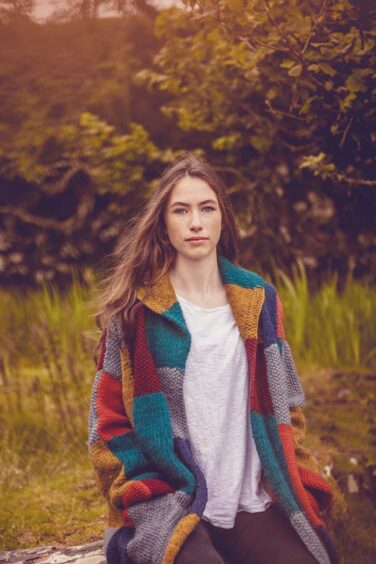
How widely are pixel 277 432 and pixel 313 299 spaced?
3.17 meters

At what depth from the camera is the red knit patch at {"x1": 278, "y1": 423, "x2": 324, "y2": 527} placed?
2.14m

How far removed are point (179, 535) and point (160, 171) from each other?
2.24m

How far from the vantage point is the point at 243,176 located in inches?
198

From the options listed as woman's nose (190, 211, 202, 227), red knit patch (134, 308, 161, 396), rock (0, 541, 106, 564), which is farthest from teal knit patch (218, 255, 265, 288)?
rock (0, 541, 106, 564)

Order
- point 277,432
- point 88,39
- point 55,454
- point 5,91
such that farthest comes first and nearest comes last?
point 88,39, point 5,91, point 55,454, point 277,432

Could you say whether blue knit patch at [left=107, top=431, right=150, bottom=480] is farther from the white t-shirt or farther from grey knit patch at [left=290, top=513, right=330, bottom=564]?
grey knit patch at [left=290, top=513, right=330, bottom=564]

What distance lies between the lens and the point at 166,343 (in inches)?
85.1

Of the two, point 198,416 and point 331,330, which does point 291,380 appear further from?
point 331,330

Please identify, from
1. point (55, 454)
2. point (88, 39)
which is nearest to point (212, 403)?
point (55, 454)

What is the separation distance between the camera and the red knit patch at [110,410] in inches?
84.0

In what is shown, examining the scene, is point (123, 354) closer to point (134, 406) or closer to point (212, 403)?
point (134, 406)

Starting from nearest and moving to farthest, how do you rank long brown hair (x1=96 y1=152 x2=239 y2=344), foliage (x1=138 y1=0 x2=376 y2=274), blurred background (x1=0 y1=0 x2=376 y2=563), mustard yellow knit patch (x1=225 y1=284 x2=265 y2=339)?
mustard yellow knit patch (x1=225 y1=284 x2=265 y2=339), long brown hair (x1=96 y1=152 x2=239 y2=344), foliage (x1=138 y1=0 x2=376 y2=274), blurred background (x1=0 y1=0 x2=376 y2=563)

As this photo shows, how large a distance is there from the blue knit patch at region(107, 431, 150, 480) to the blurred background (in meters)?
0.54

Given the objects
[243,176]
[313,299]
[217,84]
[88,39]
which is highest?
[88,39]
